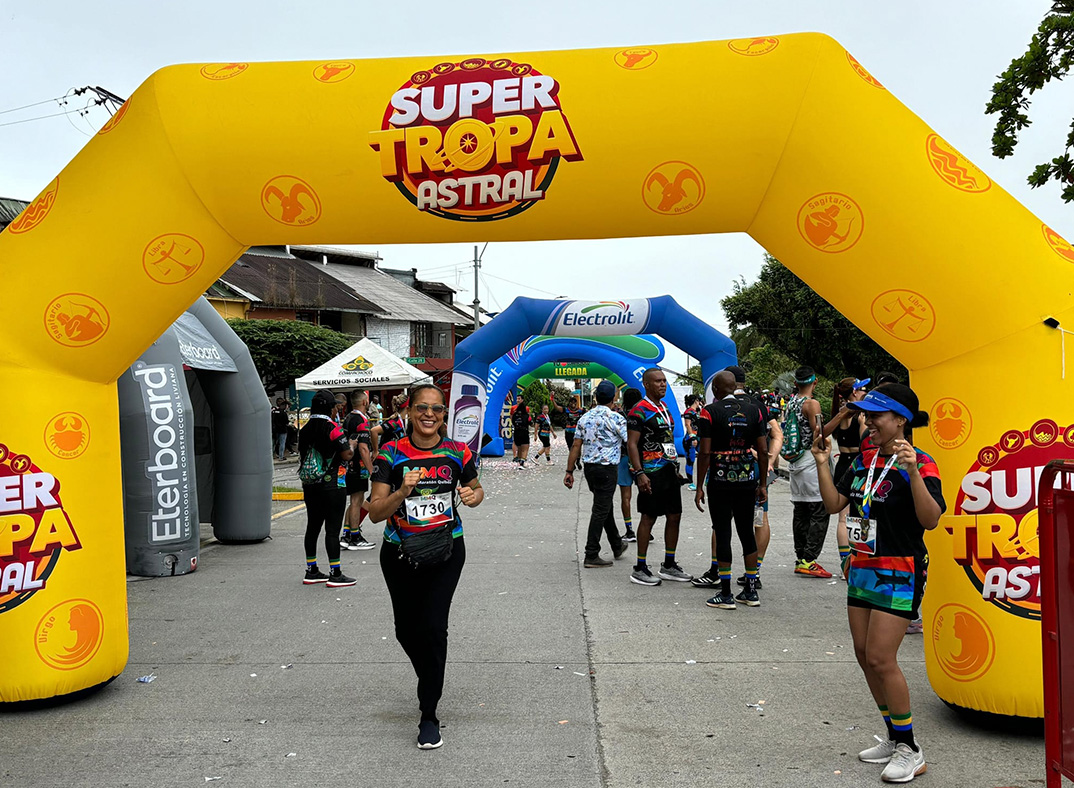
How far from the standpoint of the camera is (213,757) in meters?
4.34

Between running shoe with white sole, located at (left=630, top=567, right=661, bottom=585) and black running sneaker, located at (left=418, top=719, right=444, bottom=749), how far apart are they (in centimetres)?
386

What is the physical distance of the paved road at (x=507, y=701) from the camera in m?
4.16

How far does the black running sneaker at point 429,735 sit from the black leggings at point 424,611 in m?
0.03

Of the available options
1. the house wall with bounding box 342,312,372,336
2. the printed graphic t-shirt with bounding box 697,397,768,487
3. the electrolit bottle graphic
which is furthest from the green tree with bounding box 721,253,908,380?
the printed graphic t-shirt with bounding box 697,397,768,487

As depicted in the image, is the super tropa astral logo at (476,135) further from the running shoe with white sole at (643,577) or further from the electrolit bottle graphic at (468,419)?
the electrolit bottle graphic at (468,419)

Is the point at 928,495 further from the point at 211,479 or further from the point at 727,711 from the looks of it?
the point at 211,479

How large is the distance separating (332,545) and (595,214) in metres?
4.44

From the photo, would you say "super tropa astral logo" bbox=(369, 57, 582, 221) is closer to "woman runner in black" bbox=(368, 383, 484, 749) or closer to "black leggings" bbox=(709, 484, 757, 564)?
"woman runner in black" bbox=(368, 383, 484, 749)

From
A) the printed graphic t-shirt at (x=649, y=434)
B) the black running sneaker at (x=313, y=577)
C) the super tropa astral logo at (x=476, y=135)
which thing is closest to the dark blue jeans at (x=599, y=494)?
the printed graphic t-shirt at (x=649, y=434)

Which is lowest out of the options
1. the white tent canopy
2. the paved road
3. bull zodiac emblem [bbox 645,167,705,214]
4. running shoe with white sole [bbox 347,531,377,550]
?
the paved road

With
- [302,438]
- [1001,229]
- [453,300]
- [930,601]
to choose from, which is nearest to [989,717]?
[930,601]

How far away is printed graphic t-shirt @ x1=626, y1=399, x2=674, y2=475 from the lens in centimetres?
821

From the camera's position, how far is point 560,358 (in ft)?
87.7

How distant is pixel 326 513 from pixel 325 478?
0.31 meters
